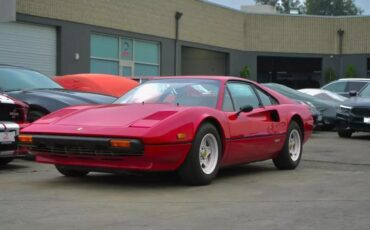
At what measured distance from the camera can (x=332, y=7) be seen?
9800 centimetres

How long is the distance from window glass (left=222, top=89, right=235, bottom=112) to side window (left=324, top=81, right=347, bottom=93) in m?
13.7

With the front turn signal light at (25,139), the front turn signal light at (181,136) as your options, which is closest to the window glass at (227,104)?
the front turn signal light at (181,136)

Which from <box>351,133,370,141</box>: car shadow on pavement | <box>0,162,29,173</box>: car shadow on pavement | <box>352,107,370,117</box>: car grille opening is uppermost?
<box>352,107,370,117</box>: car grille opening

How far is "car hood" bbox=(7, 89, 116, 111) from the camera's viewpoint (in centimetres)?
941

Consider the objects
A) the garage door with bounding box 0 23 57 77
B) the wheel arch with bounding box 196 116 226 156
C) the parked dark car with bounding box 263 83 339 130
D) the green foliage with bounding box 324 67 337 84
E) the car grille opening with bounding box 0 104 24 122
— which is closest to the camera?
the wheel arch with bounding box 196 116 226 156

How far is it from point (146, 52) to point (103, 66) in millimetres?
3118

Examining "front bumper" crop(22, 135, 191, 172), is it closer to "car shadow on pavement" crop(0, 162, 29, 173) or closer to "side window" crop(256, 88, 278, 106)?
"car shadow on pavement" crop(0, 162, 29, 173)

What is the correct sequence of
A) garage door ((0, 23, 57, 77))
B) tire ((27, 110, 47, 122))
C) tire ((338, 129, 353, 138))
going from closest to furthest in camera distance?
tire ((27, 110, 47, 122)) → tire ((338, 129, 353, 138)) → garage door ((0, 23, 57, 77))

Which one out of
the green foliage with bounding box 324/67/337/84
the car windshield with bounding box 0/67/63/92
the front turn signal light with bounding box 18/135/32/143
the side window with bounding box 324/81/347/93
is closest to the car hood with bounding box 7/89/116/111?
the car windshield with bounding box 0/67/63/92

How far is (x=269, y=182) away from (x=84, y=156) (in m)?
2.27

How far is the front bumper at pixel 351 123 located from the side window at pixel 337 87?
21.4ft

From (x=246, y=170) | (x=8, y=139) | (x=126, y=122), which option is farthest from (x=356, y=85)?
(x=126, y=122)

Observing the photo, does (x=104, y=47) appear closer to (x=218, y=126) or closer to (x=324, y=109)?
(x=324, y=109)

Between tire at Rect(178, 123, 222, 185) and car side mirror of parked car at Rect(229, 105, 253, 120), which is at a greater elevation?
car side mirror of parked car at Rect(229, 105, 253, 120)
